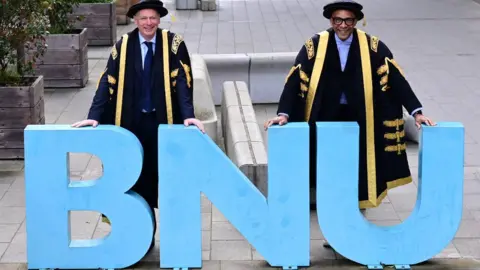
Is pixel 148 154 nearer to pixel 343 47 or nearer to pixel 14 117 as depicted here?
pixel 343 47

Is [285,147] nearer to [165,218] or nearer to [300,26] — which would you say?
[165,218]

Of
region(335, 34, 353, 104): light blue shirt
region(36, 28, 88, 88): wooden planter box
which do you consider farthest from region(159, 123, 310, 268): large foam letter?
region(36, 28, 88, 88): wooden planter box

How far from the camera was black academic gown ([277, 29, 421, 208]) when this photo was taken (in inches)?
240

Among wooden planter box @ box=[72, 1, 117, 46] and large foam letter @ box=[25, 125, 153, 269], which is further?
wooden planter box @ box=[72, 1, 117, 46]

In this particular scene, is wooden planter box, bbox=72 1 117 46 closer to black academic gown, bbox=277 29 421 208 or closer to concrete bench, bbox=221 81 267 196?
concrete bench, bbox=221 81 267 196

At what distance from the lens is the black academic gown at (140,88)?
234 inches

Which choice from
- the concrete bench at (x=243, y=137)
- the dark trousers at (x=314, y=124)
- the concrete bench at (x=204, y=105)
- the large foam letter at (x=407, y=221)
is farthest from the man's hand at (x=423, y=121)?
the concrete bench at (x=204, y=105)

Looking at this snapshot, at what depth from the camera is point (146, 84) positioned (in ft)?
19.6

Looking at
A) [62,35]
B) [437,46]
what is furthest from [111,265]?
[437,46]

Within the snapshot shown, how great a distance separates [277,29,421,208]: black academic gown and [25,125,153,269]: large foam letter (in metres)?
1.16

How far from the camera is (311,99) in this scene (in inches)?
244

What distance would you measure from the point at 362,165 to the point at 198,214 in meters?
1.20

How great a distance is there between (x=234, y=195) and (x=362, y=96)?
1112 mm

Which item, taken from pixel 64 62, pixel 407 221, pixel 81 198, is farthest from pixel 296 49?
pixel 81 198
